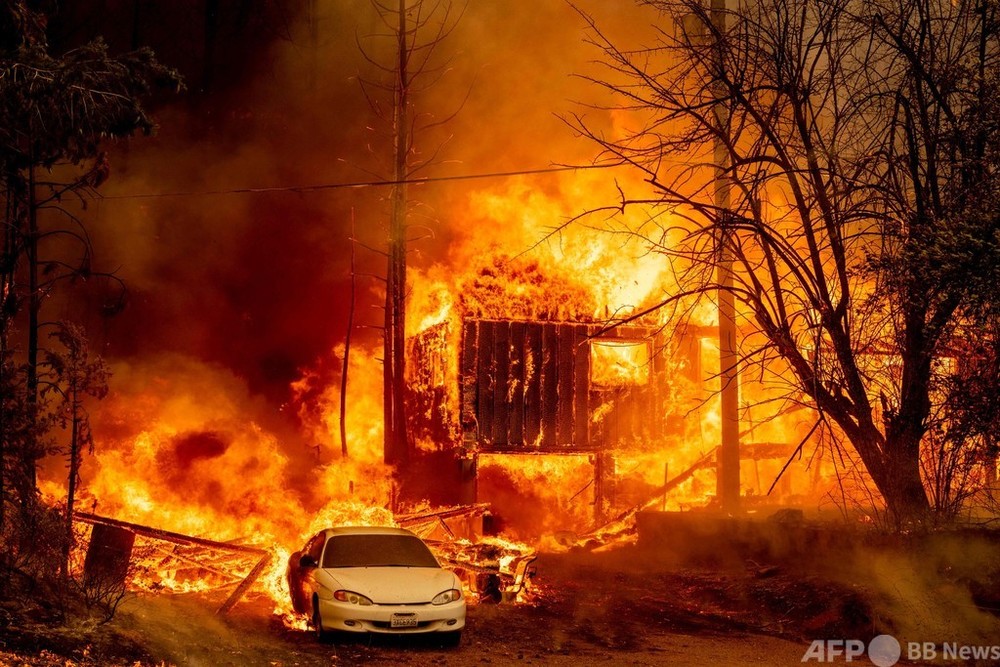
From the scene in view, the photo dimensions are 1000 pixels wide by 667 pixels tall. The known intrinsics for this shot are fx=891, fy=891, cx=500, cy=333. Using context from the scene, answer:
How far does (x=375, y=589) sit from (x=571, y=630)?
3120 millimetres

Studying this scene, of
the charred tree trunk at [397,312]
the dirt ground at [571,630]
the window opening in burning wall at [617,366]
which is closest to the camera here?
the dirt ground at [571,630]

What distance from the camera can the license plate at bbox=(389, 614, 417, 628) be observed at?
9891mm

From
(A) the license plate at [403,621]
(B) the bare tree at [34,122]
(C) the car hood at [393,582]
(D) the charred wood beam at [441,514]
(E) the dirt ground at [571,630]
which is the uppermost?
(B) the bare tree at [34,122]

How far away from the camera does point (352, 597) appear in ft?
33.0

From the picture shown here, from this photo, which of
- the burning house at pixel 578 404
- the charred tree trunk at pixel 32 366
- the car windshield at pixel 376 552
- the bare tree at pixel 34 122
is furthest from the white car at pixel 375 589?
the burning house at pixel 578 404

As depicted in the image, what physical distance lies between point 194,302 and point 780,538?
79.1 ft

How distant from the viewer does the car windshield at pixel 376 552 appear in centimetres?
1102

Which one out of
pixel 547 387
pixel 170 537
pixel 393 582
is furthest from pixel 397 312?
pixel 393 582

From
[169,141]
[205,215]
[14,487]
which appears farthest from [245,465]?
[14,487]

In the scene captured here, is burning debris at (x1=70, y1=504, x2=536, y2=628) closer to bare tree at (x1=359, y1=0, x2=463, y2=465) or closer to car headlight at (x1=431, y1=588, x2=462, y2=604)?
car headlight at (x1=431, y1=588, x2=462, y2=604)

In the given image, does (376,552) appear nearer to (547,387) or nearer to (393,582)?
(393,582)

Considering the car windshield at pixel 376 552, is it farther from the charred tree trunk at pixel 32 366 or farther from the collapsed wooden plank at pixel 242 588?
the charred tree trunk at pixel 32 366

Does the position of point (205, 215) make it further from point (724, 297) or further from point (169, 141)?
point (724, 297)

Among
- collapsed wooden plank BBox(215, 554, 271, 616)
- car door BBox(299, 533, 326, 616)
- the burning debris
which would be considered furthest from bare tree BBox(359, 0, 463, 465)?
car door BBox(299, 533, 326, 616)
